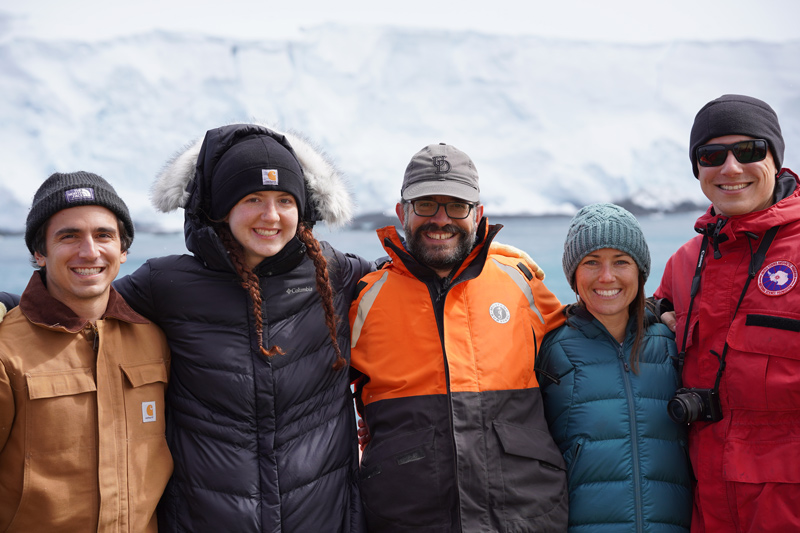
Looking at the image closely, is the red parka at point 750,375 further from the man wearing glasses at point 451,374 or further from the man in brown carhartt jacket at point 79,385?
the man in brown carhartt jacket at point 79,385

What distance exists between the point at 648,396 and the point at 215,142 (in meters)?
1.83

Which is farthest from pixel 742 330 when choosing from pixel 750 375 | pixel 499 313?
pixel 499 313

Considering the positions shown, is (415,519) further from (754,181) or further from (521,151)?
(521,151)

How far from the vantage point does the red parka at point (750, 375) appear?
1719 mm

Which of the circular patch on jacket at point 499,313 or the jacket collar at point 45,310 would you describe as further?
the circular patch on jacket at point 499,313

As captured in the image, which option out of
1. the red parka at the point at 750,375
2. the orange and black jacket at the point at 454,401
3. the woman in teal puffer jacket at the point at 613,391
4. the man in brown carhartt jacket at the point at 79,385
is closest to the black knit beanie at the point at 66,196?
the man in brown carhartt jacket at the point at 79,385

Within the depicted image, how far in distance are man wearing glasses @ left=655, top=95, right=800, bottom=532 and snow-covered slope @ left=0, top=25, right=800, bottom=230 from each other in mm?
8346

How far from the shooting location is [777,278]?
1808mm

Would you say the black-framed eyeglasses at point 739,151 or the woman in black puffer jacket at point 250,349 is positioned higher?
the black-framed eyeglasses at point 739,151

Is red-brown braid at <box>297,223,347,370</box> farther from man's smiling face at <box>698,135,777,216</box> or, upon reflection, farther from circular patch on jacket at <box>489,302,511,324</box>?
man's smiling face at <box>698,135,777,216</box>

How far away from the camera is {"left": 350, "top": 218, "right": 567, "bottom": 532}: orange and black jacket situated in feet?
6.20

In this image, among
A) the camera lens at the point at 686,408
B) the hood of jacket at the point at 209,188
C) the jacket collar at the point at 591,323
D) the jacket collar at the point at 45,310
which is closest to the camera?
the jacket collar at the point at 45,310

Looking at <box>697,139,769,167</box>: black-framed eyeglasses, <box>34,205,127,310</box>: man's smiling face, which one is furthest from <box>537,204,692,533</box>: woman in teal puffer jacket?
<box>34,205,127,310</box>: man's smiling face

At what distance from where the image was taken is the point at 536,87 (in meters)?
12.8
